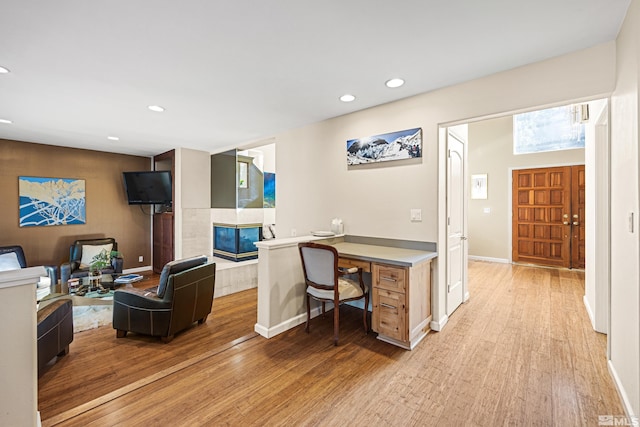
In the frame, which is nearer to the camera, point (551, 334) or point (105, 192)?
point (551, 334)

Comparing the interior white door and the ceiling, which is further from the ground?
the ceiling

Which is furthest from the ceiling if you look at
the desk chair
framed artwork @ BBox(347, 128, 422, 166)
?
the desk chair

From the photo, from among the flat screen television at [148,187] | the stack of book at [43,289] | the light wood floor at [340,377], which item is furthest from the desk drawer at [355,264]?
the flat screen television at [148,187]

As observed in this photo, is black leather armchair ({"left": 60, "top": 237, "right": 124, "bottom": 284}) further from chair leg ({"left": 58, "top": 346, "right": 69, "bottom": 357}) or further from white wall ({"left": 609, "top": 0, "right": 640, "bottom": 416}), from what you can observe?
white wall ({"left": 609, "top": 0, "right": 640, "bottom": 416})

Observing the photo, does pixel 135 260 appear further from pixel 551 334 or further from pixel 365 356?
pixel 551 334

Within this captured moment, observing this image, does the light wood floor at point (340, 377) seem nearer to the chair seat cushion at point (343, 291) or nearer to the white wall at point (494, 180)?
the chair seat cushion at point (343, 291)

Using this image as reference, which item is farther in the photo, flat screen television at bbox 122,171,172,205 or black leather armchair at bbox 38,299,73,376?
flat screen television at bbox 122,171,172,205

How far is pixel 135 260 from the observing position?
6117 mm

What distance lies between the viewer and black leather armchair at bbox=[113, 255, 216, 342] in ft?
9.00

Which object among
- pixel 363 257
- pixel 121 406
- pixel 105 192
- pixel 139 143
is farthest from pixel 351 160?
pixel 105 192

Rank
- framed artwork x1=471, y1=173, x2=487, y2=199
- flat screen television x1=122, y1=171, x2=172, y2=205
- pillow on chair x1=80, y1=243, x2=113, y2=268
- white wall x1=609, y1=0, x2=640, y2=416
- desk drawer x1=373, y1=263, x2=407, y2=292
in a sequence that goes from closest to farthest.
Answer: white wall x1=609, y1=0, x2=640, y2=416, desk drawer x1=373, y1=263, x2=407, y2=292, pillow on chair x1=80, y1=243, x2=113, y2=268, flat screen television x1=122, y1=171, x2=172, y2=205, framed artwork x1=471, y1=173, x2=487, y2=199

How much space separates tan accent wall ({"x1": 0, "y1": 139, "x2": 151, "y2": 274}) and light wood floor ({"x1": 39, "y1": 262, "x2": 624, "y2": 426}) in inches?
127

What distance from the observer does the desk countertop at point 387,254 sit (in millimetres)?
2492

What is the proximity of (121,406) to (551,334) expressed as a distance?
3816 millimetres
